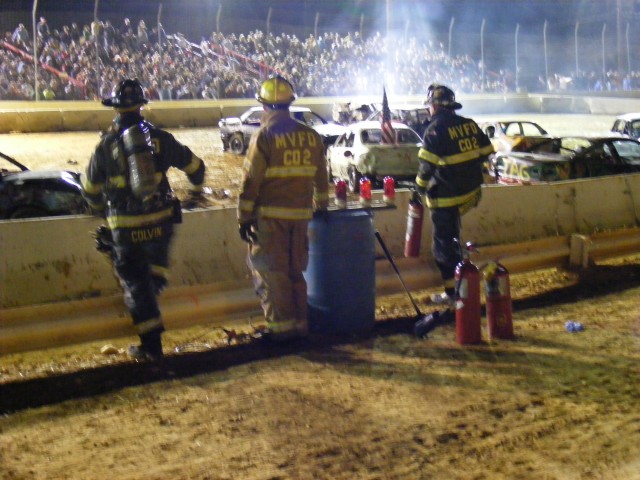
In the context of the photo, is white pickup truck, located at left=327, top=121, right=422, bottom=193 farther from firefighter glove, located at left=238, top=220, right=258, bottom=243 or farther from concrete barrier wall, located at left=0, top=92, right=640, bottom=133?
concrete barrier wall, located at left=0, top=92, right=640, bottom=133

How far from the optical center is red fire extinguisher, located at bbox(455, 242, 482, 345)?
6.41m

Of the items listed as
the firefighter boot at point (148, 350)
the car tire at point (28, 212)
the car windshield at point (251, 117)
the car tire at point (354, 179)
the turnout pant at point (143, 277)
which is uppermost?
the car windshield at point (251, 117)

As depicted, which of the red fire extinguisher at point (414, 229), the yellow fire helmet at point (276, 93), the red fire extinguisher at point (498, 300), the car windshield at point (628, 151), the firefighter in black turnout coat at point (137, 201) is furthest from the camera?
the car windshield at point (628, 151)

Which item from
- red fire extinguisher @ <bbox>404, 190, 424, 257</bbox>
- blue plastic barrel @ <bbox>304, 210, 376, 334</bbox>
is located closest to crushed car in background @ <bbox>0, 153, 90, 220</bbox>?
red fire extinguisher @ <bbox>404, 190, 424, 257</bbox>

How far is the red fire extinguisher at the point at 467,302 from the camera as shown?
6.41 meters

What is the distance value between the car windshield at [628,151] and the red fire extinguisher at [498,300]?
9671mm

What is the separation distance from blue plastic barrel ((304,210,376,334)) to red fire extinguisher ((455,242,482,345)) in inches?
28.7

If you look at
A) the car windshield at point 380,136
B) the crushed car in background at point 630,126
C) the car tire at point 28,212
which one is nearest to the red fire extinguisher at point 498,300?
the car tire at point 28,212

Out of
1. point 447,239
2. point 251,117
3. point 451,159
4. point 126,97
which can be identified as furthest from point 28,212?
point 251,117

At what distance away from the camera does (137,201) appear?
5859 millimetres

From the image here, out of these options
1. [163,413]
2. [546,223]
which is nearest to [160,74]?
[546,223]

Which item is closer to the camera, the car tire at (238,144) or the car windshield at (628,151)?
the car windshield at (628,151)

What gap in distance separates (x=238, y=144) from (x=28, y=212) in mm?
11208

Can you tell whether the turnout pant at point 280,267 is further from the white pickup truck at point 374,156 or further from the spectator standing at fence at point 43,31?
the spectator standing at fence at point 43,31
